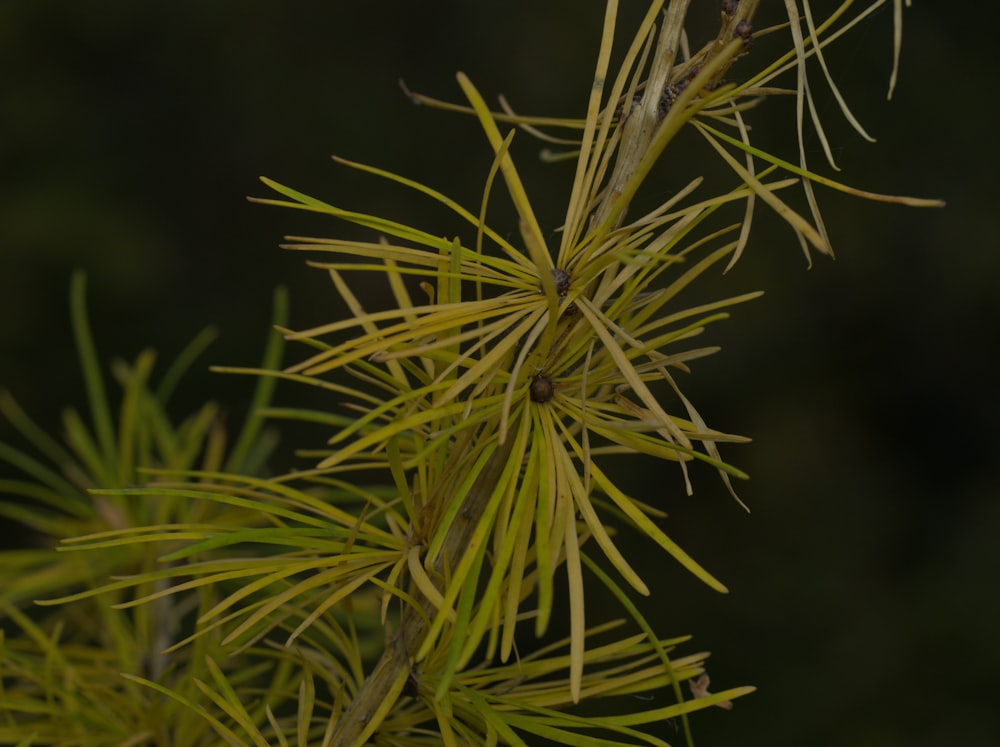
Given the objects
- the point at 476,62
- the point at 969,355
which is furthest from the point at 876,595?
the point at 476,62

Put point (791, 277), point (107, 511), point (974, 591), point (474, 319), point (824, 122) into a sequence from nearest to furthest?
point (474, 319), point (107, 511), point (974, 591), point (824, 122), point (791, 277)

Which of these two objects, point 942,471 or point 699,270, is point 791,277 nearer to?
point 942,471

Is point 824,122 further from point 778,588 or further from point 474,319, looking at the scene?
point 474,319

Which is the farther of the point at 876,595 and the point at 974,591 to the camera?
the point at 876,595

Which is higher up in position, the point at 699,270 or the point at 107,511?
the point at 699,270

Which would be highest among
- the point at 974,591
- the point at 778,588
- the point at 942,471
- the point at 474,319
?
the point at 474,319

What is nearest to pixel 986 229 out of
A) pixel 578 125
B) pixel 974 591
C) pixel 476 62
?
pixel 974 591

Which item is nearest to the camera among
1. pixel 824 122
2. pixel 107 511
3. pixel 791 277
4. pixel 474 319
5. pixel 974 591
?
pixel 474 319
